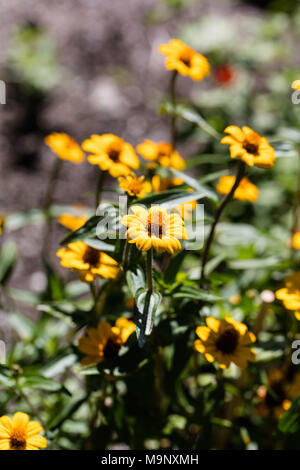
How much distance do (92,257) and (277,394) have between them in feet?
2.24

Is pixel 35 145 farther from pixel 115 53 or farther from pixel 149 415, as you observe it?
pixel 149 415

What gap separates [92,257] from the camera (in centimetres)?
115

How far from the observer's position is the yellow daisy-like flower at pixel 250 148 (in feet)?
3.51

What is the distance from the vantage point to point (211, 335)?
1155mm

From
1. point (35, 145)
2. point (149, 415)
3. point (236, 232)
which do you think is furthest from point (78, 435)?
point (35, 145)

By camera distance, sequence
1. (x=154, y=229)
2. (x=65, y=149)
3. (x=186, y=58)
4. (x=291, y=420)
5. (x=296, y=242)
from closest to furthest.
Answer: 1. (x=154, y=229)
2. (x=291, y=420)
3. (x=186, y=58)
4. (x=296, y=242)
5. (x=65, y=149)

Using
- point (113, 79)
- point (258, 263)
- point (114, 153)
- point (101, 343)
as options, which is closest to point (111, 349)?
point (101, 343)

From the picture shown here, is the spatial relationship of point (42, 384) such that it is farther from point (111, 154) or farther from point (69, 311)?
point (111, 154)

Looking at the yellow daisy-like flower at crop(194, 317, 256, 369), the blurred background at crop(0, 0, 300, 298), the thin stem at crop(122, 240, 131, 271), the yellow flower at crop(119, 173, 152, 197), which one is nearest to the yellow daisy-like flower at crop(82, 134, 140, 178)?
the yellow flower at crop(119, 173, 152, 197)

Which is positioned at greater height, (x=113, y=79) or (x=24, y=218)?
(x=113, y=79)

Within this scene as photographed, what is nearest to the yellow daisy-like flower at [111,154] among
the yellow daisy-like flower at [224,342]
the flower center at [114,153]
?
the flower center at [114,153]

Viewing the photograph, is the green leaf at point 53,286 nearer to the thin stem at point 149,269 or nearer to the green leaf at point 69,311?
the green leaf at point 69,311

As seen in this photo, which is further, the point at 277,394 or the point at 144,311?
the point at 277,394
